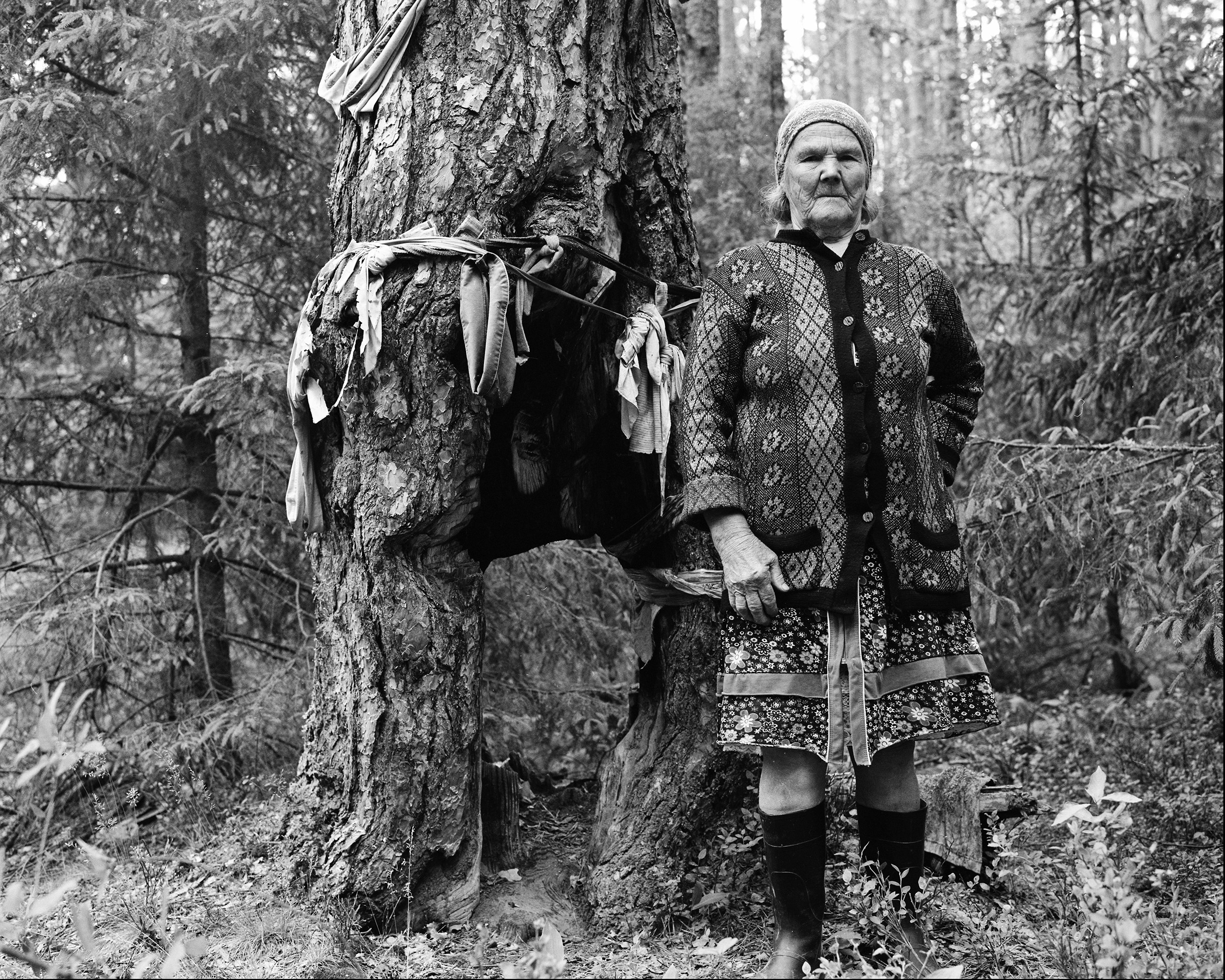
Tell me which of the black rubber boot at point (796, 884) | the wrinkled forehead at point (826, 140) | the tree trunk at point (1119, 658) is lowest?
the tree trunk at point (1119, 658)

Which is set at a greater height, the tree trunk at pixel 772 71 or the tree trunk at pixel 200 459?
the tree trunk at pixel 772 71

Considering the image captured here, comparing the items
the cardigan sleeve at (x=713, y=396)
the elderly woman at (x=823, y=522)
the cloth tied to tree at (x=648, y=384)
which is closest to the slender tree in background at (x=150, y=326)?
the cloth tied to tree at (x=648, y=384)

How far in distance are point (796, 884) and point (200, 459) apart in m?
3.90

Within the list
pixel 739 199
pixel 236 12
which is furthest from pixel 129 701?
pixel 739 199

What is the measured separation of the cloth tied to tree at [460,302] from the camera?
123 inches

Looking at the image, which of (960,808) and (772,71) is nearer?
(960,808)

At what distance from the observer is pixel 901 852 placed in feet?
9.98

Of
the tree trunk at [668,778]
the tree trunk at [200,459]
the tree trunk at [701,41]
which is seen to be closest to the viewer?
the tree trunk at [668,778]

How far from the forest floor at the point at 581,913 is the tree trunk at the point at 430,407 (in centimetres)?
21

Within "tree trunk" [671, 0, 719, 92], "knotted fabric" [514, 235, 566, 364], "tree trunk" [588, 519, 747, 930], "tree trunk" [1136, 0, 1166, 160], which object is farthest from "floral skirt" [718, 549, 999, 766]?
"tree trunk" [671, 0, 719, 92]

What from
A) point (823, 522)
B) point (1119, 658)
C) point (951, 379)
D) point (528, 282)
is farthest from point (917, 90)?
point (823, 522)

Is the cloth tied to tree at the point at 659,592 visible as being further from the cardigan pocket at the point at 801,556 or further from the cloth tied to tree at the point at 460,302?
the cloth tied to tree at the point at 460,302

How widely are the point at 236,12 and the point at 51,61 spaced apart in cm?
111

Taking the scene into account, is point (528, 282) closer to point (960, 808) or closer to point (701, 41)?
point (960, 808)
